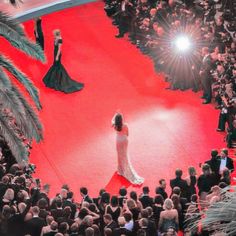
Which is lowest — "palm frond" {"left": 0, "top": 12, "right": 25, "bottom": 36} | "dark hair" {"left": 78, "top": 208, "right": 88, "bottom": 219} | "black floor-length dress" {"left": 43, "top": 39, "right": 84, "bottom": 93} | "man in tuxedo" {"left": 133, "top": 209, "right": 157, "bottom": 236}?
"man in tuxedo" {"left": 133, "top": 209, "right": 157, "bottom": 236}

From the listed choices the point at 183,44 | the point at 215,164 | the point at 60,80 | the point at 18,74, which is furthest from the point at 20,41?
the point at 183,44

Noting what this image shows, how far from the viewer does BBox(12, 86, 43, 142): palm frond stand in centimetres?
1559

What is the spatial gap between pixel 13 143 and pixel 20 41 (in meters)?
2.08

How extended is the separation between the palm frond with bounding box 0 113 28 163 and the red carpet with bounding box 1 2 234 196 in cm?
343

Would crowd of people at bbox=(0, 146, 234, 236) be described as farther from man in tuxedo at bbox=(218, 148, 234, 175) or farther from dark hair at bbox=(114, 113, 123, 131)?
dark hair at bbox=(114, 113, 123, 131)

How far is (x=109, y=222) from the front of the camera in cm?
1503

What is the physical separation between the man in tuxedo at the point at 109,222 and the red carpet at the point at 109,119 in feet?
11.4

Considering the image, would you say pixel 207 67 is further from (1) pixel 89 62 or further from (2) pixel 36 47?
(2) pixel 36 47

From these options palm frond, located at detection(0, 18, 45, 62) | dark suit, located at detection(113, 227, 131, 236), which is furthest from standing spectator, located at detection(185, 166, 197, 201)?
palm frond, located at detection(0, 18, 45, 62)

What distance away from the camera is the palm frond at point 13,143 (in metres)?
15.4

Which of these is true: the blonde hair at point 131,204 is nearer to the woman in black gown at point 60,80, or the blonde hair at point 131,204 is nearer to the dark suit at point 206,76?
the dark suit at point 206,76

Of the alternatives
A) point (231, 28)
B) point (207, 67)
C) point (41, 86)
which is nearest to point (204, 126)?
point (207, 67)

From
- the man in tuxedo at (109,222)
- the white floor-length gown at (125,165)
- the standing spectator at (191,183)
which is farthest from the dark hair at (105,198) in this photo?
the white floor-length gown at (125,165)

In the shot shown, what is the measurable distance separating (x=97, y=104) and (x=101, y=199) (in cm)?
642
